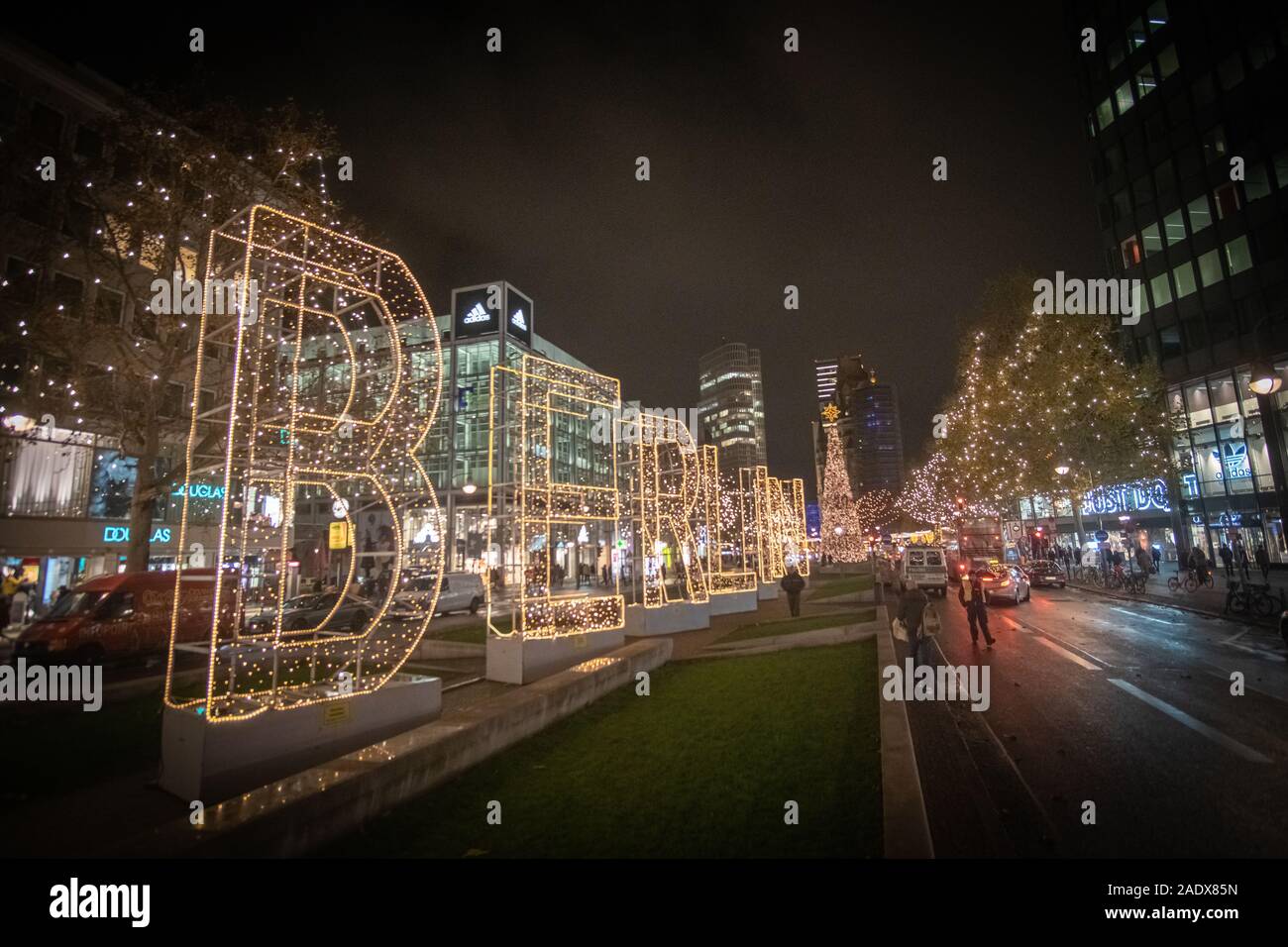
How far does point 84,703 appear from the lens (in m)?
9.89

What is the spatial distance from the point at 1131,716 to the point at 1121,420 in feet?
99.6

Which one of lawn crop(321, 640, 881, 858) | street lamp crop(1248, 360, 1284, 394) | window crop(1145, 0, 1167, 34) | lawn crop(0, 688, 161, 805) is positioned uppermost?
window crop(1145, 0, 1167, 34)

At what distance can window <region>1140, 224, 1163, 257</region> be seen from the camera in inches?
1539

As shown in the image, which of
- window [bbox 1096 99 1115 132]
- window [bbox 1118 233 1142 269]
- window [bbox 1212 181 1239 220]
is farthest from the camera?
window [bbox 1096 99 1115 132]

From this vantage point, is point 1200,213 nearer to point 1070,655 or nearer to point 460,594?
point 1070,655

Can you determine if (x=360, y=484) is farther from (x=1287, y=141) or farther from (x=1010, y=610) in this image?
(x=1287, y=141)

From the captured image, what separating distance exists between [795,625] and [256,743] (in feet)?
47.6

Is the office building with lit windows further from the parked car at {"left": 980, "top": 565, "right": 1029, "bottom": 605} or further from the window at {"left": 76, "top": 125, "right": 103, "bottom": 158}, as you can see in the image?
the window at {"left": 76, "top": 125, "right": 103, "bottom": 158}

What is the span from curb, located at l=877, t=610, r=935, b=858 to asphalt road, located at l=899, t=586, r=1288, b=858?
15.0 inches

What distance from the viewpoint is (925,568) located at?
106 ft

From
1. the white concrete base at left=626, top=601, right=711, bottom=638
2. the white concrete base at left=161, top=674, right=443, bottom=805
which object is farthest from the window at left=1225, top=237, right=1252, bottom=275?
the white concrete base at left=161, top=674, right=443, bottom=805

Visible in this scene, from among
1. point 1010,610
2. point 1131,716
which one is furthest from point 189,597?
point 1010,610

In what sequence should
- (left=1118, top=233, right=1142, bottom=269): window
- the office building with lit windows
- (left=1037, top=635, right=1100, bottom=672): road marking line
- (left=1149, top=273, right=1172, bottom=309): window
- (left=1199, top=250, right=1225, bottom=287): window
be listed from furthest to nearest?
(left=1118, top=233, right=1142, bottom=269): window
(left=1149, top=273, right=1172, bottom=309): window
(left=1199, top=250, right=1225, bottom=287): window
the office building with lit windows
(left=1037, top=635, right=1100, bottom=672): road marking line

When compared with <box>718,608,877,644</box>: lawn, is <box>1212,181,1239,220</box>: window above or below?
above
